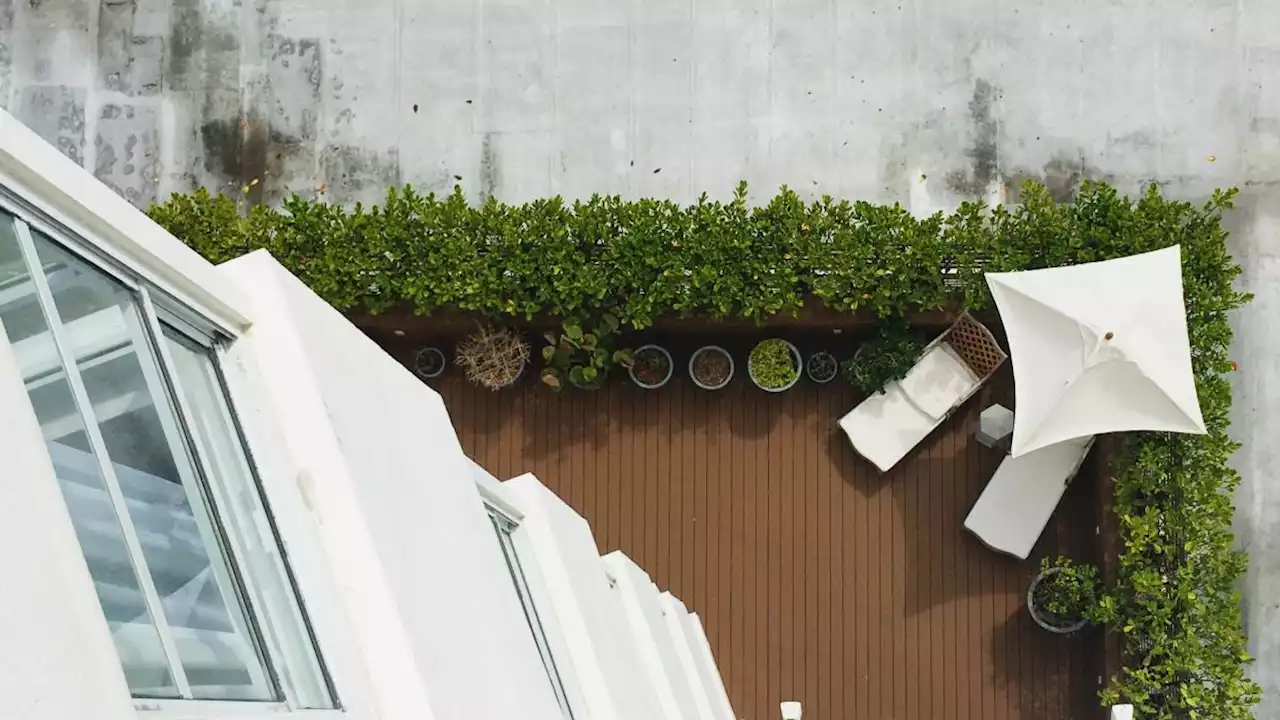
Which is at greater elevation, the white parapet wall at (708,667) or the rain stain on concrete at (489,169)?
the rain stain on concrete at (489,169)

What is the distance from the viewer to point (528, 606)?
144 inches

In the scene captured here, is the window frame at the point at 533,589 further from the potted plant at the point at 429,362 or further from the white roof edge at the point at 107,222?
the potted plant at the point at 429,362

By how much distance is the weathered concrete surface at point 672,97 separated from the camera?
718 cm

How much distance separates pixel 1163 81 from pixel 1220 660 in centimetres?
402

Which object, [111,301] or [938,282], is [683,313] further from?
[111,301]

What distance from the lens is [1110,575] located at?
671cm

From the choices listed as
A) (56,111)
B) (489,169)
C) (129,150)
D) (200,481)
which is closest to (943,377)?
(489,169)

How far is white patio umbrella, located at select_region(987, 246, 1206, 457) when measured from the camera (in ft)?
19.0

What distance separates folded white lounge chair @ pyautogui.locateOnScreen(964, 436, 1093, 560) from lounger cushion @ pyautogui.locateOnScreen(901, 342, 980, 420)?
57 cm

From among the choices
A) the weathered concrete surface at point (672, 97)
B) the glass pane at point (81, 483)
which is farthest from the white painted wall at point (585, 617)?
the weathered concrete surface at point (672, 97)

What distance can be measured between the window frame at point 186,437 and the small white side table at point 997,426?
5.80 m

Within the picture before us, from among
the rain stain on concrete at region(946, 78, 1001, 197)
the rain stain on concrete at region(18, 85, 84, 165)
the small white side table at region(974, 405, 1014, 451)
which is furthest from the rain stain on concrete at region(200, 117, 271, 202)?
the small white side table at region(974, 405, 1014, 451)

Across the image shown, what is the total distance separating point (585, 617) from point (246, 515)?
6.90 feet

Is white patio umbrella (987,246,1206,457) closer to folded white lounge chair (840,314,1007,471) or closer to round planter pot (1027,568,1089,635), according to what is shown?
folded white lounge chair (840,314,1007,471)
